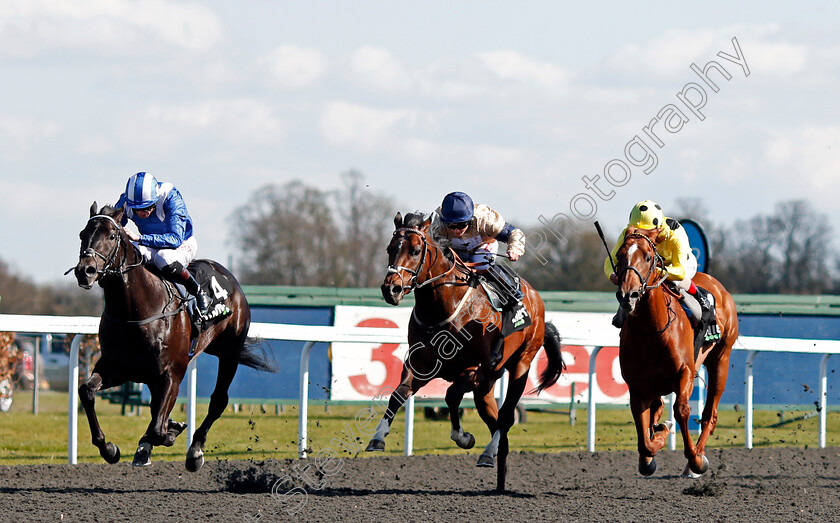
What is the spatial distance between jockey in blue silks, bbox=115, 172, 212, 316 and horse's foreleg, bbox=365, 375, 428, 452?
1.37 metres

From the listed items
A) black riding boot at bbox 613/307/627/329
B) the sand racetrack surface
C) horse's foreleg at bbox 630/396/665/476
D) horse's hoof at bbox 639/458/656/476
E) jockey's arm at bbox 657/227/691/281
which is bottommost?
the sand racetrack surface

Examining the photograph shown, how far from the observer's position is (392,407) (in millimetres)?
5938

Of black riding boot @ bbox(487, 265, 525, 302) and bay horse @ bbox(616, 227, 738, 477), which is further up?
black riding boot @ bbox(487, 265, 525, 302)

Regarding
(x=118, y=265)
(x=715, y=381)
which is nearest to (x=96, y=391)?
(x=118, y=265)

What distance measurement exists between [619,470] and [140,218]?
413 centimetres

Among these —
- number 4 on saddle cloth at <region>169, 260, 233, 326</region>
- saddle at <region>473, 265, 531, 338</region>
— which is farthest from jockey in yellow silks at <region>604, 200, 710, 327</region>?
number 4 on saddle cloth at <region>169, 260, 233, 326</region>

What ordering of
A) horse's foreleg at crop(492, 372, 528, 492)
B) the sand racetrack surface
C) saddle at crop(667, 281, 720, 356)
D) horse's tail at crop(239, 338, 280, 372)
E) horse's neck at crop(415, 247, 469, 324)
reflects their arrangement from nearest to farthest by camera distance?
the sand racetrack surface < horse's neck at crop(415, 247, 469, 324) < horse's foreleg at crop(492, 372, 528, 492) < saddle at crop(667, 281, 720, 356) < horse's tail at crop(239, 338, 280, 372)

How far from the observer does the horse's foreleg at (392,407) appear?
18.9 feet

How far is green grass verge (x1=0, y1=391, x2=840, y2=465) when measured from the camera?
9.06 meters

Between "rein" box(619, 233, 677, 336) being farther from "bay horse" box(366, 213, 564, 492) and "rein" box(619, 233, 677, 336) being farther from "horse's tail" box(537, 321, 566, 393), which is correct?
"horse's tail" box(537, 321, 566, 393)

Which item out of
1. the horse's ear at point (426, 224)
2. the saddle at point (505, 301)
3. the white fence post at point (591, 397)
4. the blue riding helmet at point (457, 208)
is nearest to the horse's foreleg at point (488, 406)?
the saddle at point (505, 301)

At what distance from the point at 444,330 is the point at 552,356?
5.69 feet

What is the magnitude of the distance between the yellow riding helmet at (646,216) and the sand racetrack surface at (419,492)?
5.51 feet

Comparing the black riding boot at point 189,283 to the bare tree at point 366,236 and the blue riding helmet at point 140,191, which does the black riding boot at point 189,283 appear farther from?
the bare tree at point 366,236
